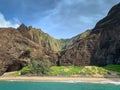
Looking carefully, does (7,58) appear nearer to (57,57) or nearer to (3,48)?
(3,48)

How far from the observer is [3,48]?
135 meters

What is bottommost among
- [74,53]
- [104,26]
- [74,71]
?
[74,71]

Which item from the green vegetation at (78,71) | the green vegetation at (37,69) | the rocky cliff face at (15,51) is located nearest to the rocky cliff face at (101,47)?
the rocky cliff face at (15,51)

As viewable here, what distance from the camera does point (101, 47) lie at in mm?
151625

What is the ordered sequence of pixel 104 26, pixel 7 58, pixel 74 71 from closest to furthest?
pixel 74 71, pixel 7 58, pixel 104 26

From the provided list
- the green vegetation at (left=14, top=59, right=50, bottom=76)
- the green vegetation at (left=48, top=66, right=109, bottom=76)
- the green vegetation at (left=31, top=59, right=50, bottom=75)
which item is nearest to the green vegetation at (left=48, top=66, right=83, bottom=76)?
the green vegetation at (left=48, top=66, right=109, bottom=76)

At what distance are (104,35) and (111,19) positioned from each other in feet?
33.2

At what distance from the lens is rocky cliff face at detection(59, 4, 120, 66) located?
142750 millimetres

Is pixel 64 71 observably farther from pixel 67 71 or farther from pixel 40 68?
pixel 40 68

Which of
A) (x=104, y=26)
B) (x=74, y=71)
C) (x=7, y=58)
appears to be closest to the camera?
(x=74, y=71)

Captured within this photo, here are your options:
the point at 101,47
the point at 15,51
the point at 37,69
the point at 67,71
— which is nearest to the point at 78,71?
the point at 67,71

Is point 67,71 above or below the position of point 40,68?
below

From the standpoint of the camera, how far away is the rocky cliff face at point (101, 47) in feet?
468

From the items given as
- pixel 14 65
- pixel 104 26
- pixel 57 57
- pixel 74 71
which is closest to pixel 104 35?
pixel 104 26
